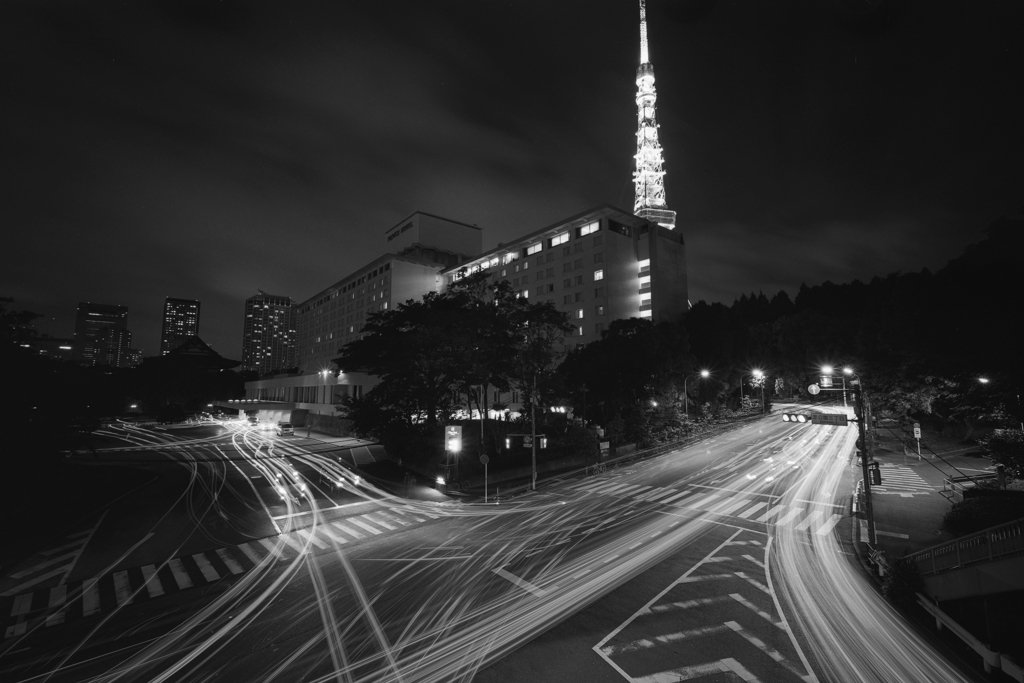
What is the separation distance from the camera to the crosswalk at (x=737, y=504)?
70.4 ft

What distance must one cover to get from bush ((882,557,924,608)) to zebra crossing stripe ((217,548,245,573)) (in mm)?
22045

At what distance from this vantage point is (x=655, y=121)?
413ft

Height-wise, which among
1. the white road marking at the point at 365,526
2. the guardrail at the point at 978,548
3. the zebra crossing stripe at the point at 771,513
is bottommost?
the white road marking at the point at 365,526

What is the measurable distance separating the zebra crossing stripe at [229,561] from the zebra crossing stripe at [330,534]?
371 cm

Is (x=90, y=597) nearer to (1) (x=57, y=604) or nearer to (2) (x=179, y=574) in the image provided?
(1) (x=57, y=604)

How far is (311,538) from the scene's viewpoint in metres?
19.5

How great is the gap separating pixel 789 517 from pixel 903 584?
879cm

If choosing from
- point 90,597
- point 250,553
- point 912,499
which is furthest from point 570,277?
point 90,597

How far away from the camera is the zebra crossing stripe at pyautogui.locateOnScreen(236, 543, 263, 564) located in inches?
667

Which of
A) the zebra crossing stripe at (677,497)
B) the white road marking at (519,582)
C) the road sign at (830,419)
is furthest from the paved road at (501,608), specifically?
the road sign at (830,419)

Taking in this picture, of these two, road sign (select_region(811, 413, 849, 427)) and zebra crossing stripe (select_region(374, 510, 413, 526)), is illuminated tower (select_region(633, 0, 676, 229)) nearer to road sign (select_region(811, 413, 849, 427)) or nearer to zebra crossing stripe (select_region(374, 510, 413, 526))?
road sign (select_region(811, 413, 849, 427))

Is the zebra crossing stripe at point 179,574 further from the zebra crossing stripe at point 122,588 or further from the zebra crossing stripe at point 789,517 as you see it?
the zebra crossing stripe at point 789,517

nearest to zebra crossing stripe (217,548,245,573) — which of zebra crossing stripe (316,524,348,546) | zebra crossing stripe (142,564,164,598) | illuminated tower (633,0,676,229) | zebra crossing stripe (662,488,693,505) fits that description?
zebra crossing stripe (142,564,164,598)

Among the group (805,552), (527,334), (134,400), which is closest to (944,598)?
(805,552)
